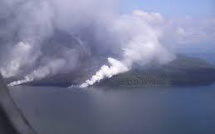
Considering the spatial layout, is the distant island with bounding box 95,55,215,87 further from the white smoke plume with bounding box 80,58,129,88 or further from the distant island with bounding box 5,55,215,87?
the white smoke plume with bounding box 80,58,129,88

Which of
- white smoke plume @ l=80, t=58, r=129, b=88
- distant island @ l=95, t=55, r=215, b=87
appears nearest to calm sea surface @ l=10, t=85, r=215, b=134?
distant island @ l=95, t=55, r=215, b=87

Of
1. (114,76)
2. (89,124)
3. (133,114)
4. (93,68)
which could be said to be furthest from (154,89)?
(89,124)

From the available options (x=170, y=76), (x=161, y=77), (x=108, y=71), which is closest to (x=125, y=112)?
(x=161, y=77)

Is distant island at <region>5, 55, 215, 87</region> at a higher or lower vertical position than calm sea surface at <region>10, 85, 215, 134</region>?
higher

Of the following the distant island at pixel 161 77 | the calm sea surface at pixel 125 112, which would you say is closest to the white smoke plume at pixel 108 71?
the distant island at pixel 161 77

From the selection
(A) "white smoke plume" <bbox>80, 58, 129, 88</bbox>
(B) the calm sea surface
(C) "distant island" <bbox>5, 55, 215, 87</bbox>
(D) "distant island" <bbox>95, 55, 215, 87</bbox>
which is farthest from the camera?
(A) "white smoke plume" <bbox>80, 58, 129, 88</bbox>
